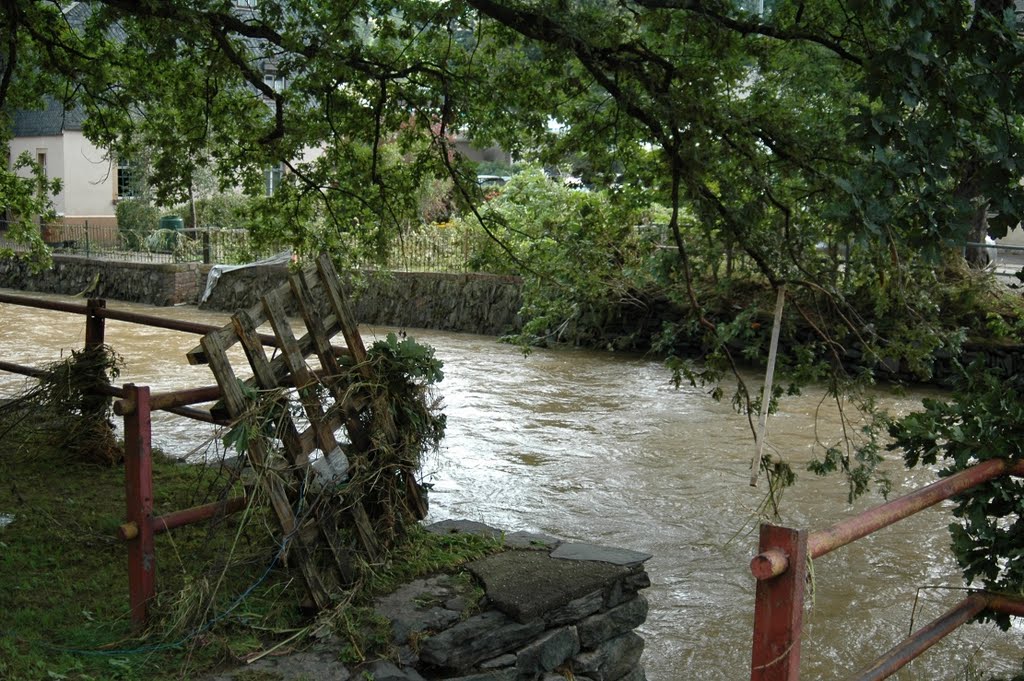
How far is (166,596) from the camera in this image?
4355 mm

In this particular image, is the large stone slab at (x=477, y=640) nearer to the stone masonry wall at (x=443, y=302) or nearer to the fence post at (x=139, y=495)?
the fence post at (x=139, y=495)

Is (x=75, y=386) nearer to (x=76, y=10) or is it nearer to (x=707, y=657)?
(x=707, y=657)

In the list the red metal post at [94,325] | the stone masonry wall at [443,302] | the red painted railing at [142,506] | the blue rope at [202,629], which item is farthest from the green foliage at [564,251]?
the red painted railing at [142,506]

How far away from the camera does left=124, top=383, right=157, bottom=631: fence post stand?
13.5ft

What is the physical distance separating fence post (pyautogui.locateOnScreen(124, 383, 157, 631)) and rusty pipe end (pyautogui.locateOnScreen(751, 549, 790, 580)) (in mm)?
2838

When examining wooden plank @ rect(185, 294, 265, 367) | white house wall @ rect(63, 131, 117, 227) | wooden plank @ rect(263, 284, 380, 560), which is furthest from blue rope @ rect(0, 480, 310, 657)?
white house wall @ rect(63, 131, 117, 227)

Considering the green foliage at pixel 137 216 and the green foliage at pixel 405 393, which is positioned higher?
the green foliage at pixel 137 216

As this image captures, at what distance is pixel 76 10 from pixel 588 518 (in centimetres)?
2473

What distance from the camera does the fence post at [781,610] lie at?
1977 millimetres

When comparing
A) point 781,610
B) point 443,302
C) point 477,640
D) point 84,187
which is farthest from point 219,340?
point 84,187

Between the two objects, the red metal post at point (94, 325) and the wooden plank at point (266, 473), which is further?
the red metal post at point (94, 325)

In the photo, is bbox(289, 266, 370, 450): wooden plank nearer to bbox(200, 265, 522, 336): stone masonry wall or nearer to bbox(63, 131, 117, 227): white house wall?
bbox(200, 265, 522, 336): stone masonry wall

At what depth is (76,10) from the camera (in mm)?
27703

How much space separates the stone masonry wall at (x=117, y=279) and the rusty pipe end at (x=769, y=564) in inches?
944
